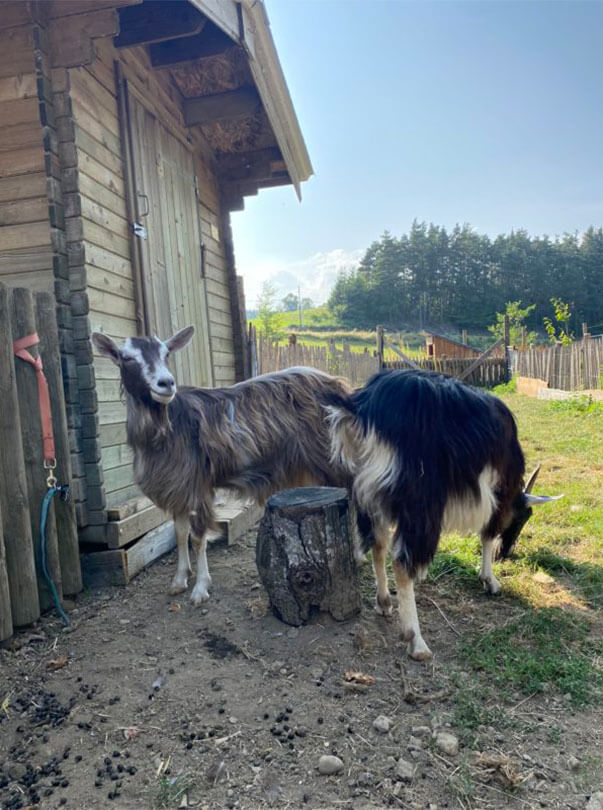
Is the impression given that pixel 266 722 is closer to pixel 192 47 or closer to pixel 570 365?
pixel 192 47

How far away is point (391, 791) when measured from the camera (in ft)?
5.96

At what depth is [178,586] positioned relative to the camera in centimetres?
360

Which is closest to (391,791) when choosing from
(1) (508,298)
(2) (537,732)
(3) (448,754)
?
(3) (448,754)

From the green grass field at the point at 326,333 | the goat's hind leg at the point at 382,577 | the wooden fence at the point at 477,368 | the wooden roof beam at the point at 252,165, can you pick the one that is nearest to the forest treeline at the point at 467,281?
the green grass field at the point at 326,333

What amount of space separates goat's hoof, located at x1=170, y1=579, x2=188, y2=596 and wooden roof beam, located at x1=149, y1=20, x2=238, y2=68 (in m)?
4.43

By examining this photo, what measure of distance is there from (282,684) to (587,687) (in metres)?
1.37

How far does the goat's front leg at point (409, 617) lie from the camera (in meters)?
2.62

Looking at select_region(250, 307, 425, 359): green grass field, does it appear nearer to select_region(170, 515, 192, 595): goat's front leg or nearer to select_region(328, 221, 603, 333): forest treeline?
select_region(328, 221, 603, 333): forest treeline

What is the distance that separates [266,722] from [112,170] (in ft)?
13.1

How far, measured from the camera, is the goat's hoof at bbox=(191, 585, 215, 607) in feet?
11.1

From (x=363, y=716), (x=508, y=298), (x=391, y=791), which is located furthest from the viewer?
(x=508, y=298)

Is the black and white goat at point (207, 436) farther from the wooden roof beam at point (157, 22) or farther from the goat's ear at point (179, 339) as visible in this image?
the wooden roof beam at point (157, 22)

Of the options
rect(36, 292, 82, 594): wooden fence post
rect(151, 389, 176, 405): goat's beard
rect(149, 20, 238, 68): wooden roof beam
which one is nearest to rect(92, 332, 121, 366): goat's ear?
rect(36, 292, 82, 594): wooden fence post

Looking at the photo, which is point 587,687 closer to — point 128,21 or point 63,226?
point 63,226
